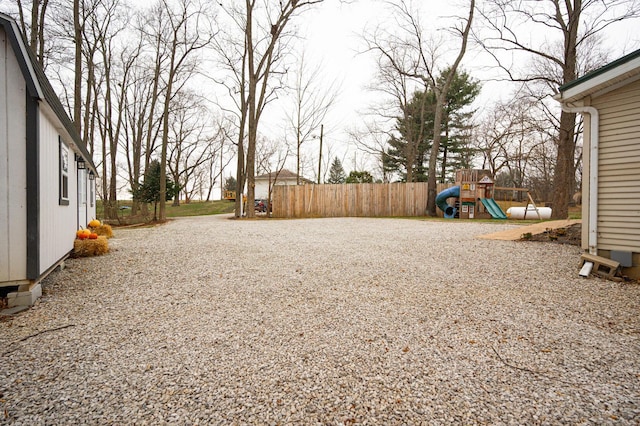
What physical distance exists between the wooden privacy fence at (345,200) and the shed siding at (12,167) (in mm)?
14126

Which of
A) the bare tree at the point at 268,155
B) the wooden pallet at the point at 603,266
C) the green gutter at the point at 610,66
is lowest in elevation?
the wooden pallet at the point at 603,266

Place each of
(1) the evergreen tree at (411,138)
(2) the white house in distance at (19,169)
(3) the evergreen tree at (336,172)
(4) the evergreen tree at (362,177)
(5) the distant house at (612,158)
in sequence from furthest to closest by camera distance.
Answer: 1. (3) the evergreen tree at (336,172)
2. (1) the evergreen tree at (411,138)
3. (4) the evergreen tree at (362,177)
4. (5) the distant house at (612,158)
5. (2) the white house in distance at (19,169)

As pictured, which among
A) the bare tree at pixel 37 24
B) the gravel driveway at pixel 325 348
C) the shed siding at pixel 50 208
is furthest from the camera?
the bare tree at pixel 37 24

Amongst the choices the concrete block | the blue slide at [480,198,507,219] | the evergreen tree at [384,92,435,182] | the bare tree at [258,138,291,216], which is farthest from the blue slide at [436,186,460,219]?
the concrete block

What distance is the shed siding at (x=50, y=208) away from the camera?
3.77m

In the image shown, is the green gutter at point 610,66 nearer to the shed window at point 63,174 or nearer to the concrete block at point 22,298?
the concrete block at point 22,298

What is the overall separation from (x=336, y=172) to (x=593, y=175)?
3614 cm

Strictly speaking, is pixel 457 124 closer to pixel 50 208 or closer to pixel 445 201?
pixel 445 201

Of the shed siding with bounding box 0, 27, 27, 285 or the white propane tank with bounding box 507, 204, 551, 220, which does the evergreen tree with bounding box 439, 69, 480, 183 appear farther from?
the shed siding with bounding box 0, 27, 27, 285

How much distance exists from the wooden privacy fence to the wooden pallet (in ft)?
41.1

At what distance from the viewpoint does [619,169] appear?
14.7 feet

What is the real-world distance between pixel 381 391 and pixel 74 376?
1948mm

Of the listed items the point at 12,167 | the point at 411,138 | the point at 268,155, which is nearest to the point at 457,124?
the point at 411,138

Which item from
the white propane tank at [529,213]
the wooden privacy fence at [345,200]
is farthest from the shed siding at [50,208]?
the white propane tank at [529,213]
